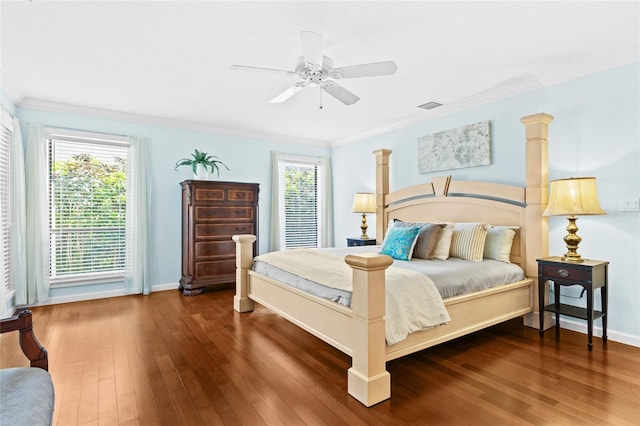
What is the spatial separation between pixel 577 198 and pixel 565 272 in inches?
24.6

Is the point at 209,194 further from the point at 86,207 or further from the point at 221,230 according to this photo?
the point at 86,207

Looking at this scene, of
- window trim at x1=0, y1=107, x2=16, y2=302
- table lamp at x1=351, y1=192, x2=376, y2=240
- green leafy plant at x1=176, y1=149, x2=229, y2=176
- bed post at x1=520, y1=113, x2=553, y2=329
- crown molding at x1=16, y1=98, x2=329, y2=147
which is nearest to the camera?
bed post at x1=520, y1=113, x2=553, y2=329

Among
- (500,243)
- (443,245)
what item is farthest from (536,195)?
(443,245)

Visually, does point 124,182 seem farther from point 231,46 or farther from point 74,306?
point 231,46

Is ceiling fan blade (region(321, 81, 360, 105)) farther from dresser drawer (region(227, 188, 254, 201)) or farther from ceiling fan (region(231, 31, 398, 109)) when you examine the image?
dresser drawer (region(227, 188, 254, 201))

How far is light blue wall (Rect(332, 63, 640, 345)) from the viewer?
281cm

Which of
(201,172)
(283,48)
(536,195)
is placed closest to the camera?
(283,48)

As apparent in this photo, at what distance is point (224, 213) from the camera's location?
4836mm

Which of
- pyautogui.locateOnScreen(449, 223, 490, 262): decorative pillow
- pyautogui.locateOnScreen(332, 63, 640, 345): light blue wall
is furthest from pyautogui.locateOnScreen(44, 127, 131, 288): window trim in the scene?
pyautogui.locateOnScreen(332, 63, 640, 345): light blue wall

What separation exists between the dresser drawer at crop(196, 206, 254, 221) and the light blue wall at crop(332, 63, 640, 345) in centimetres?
321

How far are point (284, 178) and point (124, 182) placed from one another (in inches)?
97.5

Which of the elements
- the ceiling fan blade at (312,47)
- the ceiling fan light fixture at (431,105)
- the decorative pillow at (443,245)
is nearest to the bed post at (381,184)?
the ceiling fan light fixture at (431,105)

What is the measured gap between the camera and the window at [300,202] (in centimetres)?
594

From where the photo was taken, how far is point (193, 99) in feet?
13.1
